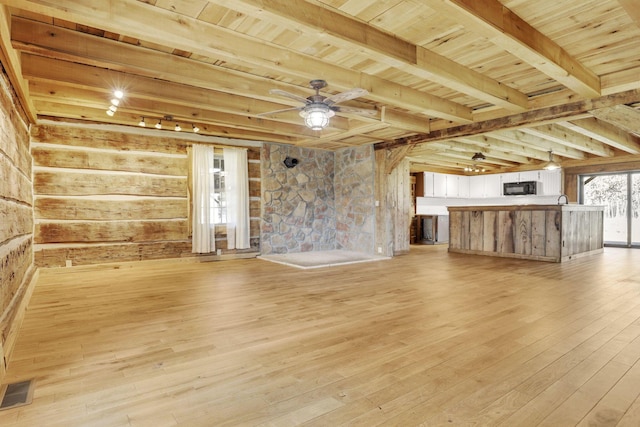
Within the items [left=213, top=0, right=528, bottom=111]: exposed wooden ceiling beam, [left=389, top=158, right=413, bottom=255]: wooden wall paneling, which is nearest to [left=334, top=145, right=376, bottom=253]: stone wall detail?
[left=389, top=158, right=413, bottom=255]: wooden wall paneling

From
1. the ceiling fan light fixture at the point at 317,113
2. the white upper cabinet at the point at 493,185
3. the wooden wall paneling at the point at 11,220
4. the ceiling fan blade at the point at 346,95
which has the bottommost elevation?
the wooden wall paneling at the point at 11,220

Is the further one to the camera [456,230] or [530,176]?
[530,176]

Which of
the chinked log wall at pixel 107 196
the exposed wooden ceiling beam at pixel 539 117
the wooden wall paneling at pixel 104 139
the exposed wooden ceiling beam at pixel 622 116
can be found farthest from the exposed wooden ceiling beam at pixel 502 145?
the chinked log wall at pixel 107 196

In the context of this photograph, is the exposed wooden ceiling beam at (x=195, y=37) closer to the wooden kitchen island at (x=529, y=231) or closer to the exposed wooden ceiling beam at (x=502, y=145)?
the exposed wooden ceiling beam at (x=502, y=145)

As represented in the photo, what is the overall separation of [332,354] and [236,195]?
5.06 metres

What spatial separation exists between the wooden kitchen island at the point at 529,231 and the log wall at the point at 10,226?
288 inches

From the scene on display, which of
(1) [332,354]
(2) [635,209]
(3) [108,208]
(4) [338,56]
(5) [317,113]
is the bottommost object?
(1) [332,354]

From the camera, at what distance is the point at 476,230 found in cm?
736

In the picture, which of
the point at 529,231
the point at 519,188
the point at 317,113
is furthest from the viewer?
the point at 519,188

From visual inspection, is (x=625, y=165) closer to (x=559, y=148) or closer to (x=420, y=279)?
(x=559, y=148)

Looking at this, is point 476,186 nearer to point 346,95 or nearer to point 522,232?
point 522,232

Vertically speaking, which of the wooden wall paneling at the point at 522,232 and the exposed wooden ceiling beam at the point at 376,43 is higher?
the exposed wooden ceiling beam at the point at 376,43

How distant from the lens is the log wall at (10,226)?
249 cm

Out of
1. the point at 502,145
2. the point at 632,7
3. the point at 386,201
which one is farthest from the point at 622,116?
the point at 386,201
